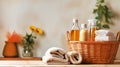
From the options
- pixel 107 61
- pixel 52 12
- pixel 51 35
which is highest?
pixel 52 12

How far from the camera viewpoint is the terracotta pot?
1746mm

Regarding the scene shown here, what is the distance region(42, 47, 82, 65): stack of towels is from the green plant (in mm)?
479

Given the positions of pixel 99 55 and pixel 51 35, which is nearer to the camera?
pixel 99 55

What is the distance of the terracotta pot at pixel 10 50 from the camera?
1.75 meters

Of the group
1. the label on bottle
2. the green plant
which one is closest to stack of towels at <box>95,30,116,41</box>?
the label on bottle

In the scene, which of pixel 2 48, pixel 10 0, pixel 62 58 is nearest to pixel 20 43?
pixel 2 48

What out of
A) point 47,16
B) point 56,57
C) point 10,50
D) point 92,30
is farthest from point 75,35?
point 10,50

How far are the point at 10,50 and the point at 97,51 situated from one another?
69 centimetres

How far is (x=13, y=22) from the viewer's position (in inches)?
71.0

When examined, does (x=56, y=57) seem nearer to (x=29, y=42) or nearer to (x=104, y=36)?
(x=104, y=36)

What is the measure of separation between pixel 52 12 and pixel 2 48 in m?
0.46

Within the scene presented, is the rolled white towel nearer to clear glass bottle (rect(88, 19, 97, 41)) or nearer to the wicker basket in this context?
the wicker basket

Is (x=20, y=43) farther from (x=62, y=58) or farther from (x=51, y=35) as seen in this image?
(x=62, y=58)

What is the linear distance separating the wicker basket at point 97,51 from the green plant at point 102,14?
402 millimetres
